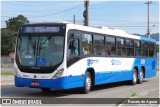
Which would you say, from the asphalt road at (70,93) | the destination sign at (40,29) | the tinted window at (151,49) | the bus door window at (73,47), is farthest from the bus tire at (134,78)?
the destination sign at (40,29)

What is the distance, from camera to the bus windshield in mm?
16922

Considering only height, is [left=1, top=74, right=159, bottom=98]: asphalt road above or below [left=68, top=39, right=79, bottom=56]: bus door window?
below

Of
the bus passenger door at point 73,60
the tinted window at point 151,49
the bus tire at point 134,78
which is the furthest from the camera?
the tinted window at point 151,49

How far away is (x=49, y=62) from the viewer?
16891 millimetres

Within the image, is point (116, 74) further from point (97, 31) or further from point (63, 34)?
point (63, 34)

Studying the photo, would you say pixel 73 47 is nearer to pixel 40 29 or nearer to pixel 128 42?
pixel 40 29

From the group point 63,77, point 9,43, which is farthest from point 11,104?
point 9,43

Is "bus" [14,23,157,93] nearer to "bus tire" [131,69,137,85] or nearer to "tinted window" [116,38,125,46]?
"tinted window" [116,38,125,46]

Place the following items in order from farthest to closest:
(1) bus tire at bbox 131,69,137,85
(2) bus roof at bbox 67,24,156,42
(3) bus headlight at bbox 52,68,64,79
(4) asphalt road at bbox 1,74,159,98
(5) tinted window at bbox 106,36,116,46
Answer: (1) bus tire at bbox 131,69,137,85
(5) tinted window at bbox 106,36,116,46
(2) bus roof at bbox 67,24,156,42
(4) asphalt road at bbox 1,74,159,98
(3) bus headlight at bbox 52,68,64,79

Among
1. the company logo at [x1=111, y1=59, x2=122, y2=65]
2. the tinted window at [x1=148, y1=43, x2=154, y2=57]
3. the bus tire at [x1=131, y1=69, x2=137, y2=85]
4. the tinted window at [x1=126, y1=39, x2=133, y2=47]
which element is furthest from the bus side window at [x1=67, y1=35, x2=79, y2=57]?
the tinted window at [x1=148, y1=43, x2=154, y2=57]

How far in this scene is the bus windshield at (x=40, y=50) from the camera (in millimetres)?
16922

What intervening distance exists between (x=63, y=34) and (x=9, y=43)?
78.6 meters

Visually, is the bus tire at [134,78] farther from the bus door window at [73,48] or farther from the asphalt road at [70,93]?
the bus door window at [73,48]

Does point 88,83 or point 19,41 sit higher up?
point 19,41
